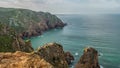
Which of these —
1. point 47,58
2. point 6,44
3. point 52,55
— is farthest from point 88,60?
point 6,44

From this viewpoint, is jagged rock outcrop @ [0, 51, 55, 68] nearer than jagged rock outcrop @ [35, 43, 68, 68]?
Yes

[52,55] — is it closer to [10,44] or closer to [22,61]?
[10,44]

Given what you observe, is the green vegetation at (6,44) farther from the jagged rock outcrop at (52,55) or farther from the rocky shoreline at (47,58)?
the jagged rock outcrop at (52,55)

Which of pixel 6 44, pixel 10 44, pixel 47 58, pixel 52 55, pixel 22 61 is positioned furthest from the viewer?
pixel 10 44

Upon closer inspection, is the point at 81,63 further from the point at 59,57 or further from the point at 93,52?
the point at 59,57

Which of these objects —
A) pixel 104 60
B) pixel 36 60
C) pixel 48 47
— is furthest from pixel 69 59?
pixel 36 60

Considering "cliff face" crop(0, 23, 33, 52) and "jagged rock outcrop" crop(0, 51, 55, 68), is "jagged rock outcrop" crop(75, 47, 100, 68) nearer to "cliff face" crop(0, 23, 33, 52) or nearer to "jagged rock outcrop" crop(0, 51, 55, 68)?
"cliff face" crop(0, 23, 33, 52)

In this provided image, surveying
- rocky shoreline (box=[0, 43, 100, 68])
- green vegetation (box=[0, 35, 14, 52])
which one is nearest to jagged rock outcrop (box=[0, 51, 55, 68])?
rocky shoreline (box=[0, 43, 100, 68])

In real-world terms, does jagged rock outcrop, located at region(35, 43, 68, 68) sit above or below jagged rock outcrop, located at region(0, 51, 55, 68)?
below

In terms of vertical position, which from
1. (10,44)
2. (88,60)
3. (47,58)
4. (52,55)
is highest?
(52,55)
